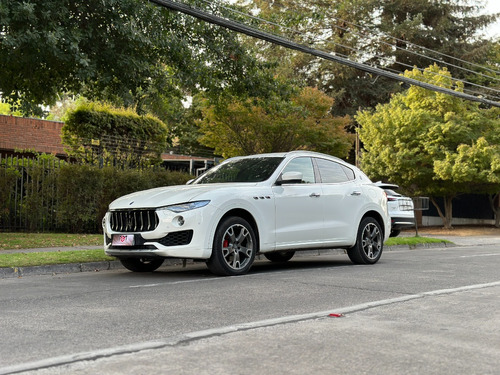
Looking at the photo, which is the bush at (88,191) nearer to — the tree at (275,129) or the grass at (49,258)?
the grass at (49,258)

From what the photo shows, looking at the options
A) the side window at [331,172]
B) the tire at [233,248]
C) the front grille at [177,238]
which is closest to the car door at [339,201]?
the side window at [331,172]

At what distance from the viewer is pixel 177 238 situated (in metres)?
9.09

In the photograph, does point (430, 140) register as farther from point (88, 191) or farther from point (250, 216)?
point (250, 216)

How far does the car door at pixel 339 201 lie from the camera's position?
11000 millimetres

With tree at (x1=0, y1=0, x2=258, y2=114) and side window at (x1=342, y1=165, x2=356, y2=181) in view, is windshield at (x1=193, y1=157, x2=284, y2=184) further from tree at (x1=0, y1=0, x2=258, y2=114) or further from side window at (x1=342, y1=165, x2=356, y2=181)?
tree at (x1=0, y1=0, x2=258, y2=114)

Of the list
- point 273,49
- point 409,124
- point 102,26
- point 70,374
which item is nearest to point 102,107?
point 102,26

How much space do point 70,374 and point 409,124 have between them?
91.9 feet

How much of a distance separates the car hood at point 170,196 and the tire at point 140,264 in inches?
43.8

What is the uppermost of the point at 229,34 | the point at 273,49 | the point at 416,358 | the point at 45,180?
the point at 273,49

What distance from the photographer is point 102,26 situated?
1479 cm

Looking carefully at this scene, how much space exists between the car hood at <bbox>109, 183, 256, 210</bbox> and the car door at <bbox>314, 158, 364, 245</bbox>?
1710 mm

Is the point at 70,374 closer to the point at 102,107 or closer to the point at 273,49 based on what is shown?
the point at 102,107

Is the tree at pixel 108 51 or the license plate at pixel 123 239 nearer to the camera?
the license plate at pixel 123 239

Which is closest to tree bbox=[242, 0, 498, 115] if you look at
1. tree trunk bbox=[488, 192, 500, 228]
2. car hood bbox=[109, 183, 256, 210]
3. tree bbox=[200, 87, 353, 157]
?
tree trunk bbox=[488, 192, 500, 228]
